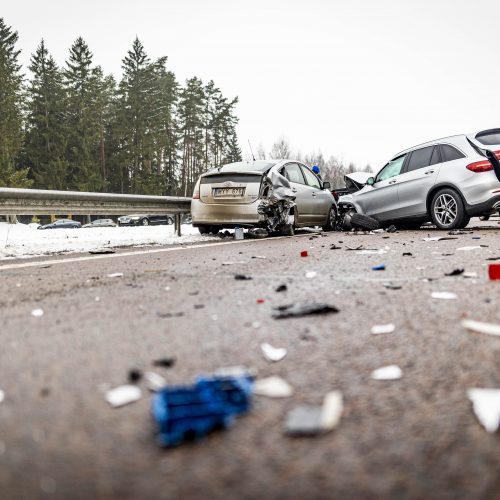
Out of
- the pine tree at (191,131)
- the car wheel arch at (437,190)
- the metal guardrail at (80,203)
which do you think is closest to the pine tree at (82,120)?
the pine tree at (191,131)

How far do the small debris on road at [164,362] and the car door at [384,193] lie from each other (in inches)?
378

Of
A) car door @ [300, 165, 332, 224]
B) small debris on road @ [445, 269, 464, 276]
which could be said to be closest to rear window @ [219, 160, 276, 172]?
car door @ [300, 165, 332, 224]

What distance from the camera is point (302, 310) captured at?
260 centimetres

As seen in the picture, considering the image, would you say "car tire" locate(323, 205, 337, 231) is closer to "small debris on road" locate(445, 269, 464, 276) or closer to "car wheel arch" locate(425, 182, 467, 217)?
"car wheel arch" locate(425, 182, 467, 217)

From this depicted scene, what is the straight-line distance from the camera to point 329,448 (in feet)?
3.79

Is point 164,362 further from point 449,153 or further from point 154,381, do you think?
point 449,153

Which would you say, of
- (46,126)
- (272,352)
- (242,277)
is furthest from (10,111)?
(272,352)

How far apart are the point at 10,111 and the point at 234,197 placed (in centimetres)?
4844

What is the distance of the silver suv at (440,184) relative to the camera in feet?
30.1

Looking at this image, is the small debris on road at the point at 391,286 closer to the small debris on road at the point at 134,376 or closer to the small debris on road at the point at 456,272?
the small debris on road at the point at 456,272

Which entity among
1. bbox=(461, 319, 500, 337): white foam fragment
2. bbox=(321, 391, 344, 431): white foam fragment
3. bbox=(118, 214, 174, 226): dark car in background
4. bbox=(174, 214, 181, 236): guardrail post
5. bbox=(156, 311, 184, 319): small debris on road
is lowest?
bbox=(321, 391, 344, 431): white foam fragment

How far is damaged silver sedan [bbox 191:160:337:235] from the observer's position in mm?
9773

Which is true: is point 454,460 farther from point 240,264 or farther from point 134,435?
point 240,264

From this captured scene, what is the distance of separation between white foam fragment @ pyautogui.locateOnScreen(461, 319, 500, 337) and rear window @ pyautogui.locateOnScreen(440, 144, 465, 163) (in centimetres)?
811
